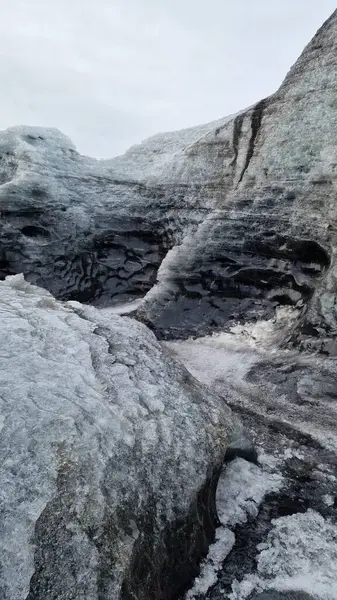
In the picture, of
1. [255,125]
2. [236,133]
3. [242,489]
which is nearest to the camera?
[242,489]

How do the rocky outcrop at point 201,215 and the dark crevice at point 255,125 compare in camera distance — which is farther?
the dark crevice at point 255,125

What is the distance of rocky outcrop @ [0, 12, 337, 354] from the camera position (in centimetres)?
668

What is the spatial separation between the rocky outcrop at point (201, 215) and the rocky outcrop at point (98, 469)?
3.20 m

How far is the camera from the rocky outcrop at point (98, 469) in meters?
2.08

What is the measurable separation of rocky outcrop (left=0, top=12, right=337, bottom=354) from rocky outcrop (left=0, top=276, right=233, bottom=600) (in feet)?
10.5

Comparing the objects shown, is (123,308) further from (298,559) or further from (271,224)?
(298,559)

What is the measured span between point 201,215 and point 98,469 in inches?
274

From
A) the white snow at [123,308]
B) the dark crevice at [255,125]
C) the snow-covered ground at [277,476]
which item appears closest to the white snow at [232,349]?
the snow-covered ground at [277,476]

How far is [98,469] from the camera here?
2.53 metres

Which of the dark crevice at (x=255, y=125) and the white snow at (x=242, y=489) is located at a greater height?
the dark crevice at (x=255, y=125)

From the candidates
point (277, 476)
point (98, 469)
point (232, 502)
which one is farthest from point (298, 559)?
point (98, 469)

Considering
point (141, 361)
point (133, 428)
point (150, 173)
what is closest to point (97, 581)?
point (133, 428)

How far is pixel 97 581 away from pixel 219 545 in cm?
122

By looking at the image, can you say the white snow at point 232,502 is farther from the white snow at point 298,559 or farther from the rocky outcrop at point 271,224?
the rocky outcrop at point 271,224
